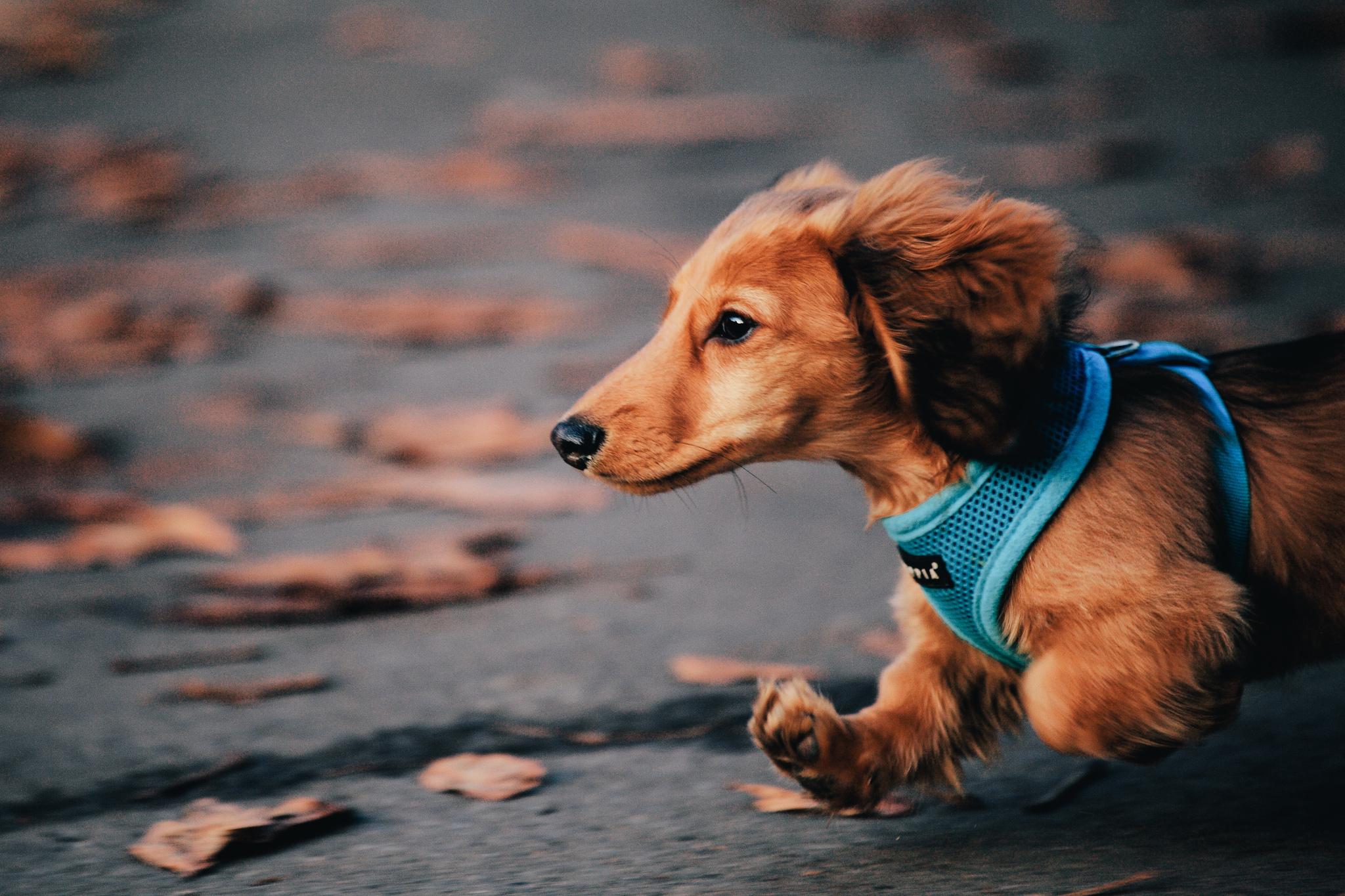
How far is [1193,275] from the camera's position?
256 inches

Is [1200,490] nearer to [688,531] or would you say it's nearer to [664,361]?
[664,361]

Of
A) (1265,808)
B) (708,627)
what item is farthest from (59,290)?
(1265,808)

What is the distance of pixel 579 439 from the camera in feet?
7.57

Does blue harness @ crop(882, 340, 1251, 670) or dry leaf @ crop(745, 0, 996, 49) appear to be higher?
dry leaf @ crop(745, 0, 996, 49)

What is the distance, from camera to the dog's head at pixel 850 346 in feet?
6.83

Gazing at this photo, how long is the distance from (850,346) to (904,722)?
2.38ft

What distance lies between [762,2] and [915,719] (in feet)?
35.4

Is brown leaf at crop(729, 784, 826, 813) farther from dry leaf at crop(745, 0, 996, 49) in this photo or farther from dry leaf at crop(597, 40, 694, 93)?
dry leaf at crop(745, 0, 996, 49)

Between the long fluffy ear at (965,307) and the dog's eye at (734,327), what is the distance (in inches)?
8.9

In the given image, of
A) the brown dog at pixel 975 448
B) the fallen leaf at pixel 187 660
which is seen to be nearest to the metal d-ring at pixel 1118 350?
the brown dog at pixel 975 448

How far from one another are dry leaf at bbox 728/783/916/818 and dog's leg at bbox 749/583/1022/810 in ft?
0.43

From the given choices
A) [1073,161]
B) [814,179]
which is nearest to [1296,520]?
[814,179]

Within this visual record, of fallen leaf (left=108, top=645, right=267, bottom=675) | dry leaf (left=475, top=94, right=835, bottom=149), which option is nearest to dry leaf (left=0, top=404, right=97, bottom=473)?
fallen leaf (left=108, top=645, right=267, bottom=675)

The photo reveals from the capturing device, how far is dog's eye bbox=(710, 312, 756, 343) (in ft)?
7.73
